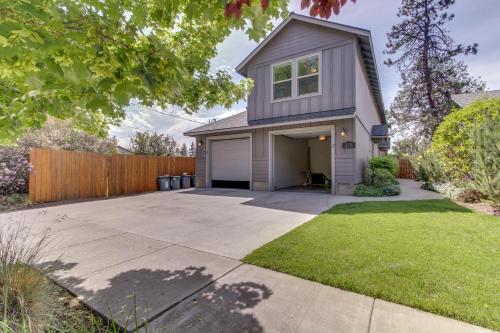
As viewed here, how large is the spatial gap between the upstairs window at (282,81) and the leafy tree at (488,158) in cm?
662

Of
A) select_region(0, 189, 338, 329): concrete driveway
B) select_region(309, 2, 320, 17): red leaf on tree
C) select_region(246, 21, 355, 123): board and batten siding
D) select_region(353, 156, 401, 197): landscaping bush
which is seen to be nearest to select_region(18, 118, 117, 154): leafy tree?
select_region(0, 189, 338, 329): concrete driveway

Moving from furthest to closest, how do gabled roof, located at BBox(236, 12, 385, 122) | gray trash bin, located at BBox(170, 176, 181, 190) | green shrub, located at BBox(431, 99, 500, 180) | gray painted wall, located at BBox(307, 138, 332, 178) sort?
1. gray painted wall, located at BBox(307, 138, 332, 178)
2. gray trash bin, located at BBox(170, 176, 181, 190)
3. gabled roof, located at BBox(236, 12, 385, 122)
4. green shrub, located at BBox(431, 99, 500, 180)

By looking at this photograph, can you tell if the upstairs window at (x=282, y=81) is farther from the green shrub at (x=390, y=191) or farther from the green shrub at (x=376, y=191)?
the green shrub at (x=390, y=191)

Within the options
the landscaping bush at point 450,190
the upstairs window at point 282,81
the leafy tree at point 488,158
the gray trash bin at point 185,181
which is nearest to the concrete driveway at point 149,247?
the leafy tree at point 488,158

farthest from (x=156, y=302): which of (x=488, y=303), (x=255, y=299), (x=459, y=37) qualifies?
(x=459, y=37)

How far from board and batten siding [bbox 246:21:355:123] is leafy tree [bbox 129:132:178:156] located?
Answer: 9989 mm

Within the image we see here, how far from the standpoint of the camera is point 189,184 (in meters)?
14.3

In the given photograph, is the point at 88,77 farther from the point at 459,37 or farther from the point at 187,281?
the point at 459,37

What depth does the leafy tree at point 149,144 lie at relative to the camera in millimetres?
17750

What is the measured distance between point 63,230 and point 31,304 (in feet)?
11.6

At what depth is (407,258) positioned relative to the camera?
10.6 feet

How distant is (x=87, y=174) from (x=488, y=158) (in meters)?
13.6

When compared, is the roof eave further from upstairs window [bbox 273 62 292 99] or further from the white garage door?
the white garage door

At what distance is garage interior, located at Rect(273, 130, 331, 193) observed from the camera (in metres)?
11.9
